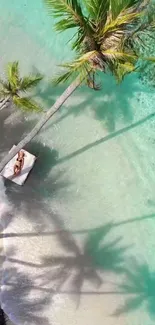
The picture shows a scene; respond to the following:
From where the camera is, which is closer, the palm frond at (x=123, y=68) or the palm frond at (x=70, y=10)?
the palm frond at (x=70, y=10)

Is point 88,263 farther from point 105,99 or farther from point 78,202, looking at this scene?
point 105,99

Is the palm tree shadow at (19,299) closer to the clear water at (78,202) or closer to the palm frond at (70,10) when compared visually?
the clear water at (78,202)

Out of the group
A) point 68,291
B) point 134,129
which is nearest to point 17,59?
point 134,129

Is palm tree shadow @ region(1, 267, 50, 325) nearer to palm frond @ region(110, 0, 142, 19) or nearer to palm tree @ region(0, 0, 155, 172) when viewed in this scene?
palm tree @ region(0, 0, 155, 172)

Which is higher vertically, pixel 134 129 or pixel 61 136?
pixel 61 136

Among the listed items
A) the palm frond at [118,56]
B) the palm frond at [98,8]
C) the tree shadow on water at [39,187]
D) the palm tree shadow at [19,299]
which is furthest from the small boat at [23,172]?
the palm frond at [98,8]

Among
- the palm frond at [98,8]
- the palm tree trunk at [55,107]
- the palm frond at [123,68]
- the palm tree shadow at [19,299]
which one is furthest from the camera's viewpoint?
the palm tree shadow at [19,299]

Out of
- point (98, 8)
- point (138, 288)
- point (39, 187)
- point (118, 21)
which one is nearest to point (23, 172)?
point (39, 187)

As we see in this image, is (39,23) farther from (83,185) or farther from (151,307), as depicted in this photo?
(151,307)
